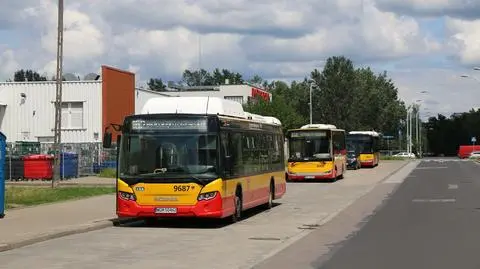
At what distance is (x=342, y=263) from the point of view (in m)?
11.5

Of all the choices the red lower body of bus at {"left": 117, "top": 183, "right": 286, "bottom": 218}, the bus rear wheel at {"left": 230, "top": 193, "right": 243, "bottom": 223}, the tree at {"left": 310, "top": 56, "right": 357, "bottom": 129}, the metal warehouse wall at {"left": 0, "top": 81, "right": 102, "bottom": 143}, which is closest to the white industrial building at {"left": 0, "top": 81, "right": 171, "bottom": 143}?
the metal warehouse wall at {"left": 0, "top": 81, "right": 102, "bottom": 143}

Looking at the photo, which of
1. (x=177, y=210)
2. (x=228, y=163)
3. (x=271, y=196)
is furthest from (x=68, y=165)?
(x=177, y=210)

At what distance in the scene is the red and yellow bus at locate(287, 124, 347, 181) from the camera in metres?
38.9

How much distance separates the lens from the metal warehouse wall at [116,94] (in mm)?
55656

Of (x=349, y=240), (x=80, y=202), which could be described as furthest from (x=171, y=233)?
(x=80, y=202)

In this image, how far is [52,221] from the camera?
1766cm

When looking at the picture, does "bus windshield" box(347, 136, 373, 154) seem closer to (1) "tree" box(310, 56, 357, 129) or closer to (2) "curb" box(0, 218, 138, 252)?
(1) "tree" box(310, 56, 357, 129)

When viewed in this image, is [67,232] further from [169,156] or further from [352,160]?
[352,160]

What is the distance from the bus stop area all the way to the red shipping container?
55.4 feet

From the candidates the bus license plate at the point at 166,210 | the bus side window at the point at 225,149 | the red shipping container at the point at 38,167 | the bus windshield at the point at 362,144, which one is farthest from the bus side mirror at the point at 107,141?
the bus windshield at the point at 362,144

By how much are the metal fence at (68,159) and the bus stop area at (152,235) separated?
17.5 meters

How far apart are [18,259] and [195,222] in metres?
7.23

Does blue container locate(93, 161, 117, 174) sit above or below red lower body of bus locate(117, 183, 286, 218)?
above

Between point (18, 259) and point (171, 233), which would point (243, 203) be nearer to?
point (171, 233)
